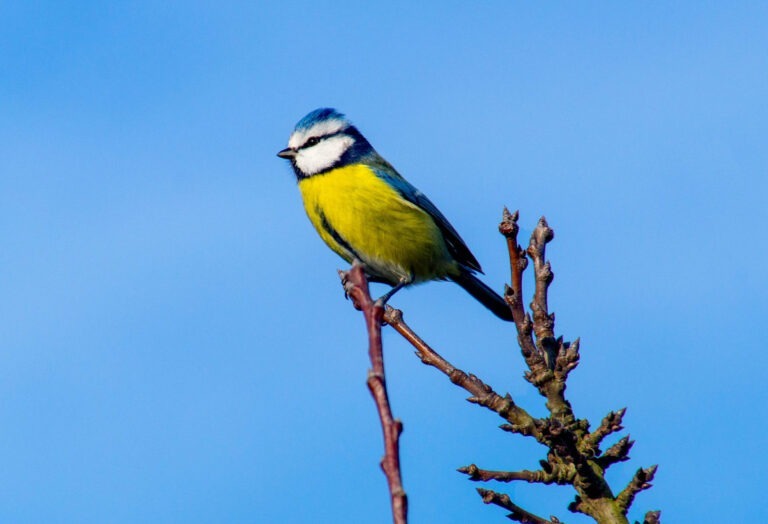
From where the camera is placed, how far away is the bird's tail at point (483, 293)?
6875 millimetres

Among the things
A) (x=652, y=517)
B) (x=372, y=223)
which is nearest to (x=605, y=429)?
(x=652, y=517)

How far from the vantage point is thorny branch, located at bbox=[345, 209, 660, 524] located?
2617 mm

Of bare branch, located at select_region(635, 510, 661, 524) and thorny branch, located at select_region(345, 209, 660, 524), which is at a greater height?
thorny branch, located at select_region(345, 209, 660, 524)

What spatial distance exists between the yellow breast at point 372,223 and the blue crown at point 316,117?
475 millimetres

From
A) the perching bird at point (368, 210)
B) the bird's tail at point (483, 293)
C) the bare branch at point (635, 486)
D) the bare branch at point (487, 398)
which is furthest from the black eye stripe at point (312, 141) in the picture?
the bare branch at point (635, 486)

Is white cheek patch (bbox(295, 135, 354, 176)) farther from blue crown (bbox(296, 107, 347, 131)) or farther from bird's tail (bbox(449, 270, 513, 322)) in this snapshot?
bird's tail (bbox(449, 270, 513, 322))

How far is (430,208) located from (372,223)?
61 cm

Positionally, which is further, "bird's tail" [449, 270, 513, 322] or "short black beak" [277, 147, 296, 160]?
"bird's tail" [449, 270, 513, 322]

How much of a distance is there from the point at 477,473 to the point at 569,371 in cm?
48

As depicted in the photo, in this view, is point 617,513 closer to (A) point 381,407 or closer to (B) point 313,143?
(A) point 381,407

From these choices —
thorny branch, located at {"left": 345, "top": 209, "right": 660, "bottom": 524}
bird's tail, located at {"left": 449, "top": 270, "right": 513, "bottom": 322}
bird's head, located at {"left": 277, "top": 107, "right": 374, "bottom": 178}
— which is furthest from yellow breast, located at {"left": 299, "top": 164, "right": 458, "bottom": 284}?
thorny branch, located at {"left": 345, "top": 209, "right": 660, "bottom": 524}

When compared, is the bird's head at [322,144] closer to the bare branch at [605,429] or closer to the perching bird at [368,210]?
the perching bird at [368,210]

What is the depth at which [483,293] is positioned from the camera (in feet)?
22.7

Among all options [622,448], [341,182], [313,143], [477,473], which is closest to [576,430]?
[622,448]
